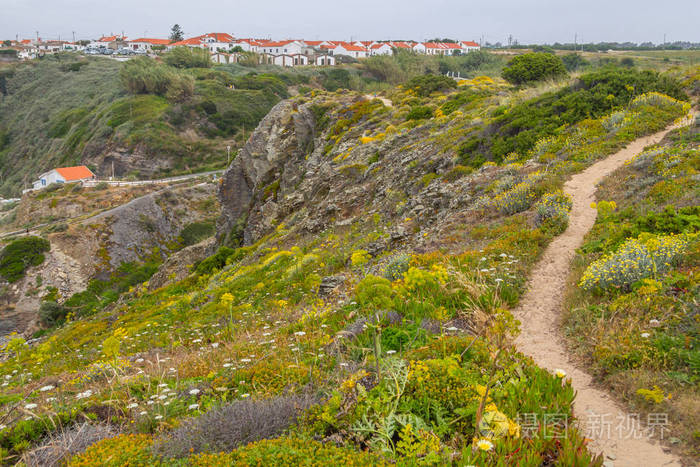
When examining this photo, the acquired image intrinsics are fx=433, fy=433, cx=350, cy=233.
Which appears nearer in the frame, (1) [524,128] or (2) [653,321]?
(2) [653,321]

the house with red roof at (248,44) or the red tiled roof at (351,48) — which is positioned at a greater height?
the house with red roof at (248,44)

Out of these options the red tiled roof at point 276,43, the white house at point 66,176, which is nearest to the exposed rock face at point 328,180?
the white house at point 66,176

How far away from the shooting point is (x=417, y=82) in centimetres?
3462

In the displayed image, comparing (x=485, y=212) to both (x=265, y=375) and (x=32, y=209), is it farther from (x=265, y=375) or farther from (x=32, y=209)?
(x=32, y=209)

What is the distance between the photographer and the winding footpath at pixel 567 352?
3.48 m

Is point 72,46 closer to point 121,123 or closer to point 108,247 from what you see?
point 121,123

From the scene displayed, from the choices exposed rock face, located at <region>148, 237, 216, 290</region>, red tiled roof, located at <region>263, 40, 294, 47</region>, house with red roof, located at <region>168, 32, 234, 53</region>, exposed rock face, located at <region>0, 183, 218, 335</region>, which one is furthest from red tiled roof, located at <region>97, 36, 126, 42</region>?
exposed rock face, located at <region>148, 237, 216, 290</region>

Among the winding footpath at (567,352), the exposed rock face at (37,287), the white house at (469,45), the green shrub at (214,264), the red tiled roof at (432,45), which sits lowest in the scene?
the exposed rock face at (37,287)

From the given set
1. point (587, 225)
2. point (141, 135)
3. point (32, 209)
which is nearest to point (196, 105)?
point (141, 135)

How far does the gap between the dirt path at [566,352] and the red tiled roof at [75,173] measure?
64968 mm

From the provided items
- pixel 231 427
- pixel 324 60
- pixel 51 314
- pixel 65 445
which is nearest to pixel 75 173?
pixel 51 314

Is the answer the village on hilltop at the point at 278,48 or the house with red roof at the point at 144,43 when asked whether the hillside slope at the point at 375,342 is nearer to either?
the village on hilltop at the point at 278,48

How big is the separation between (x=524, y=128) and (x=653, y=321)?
1273 cm

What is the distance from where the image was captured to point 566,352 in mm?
5051
